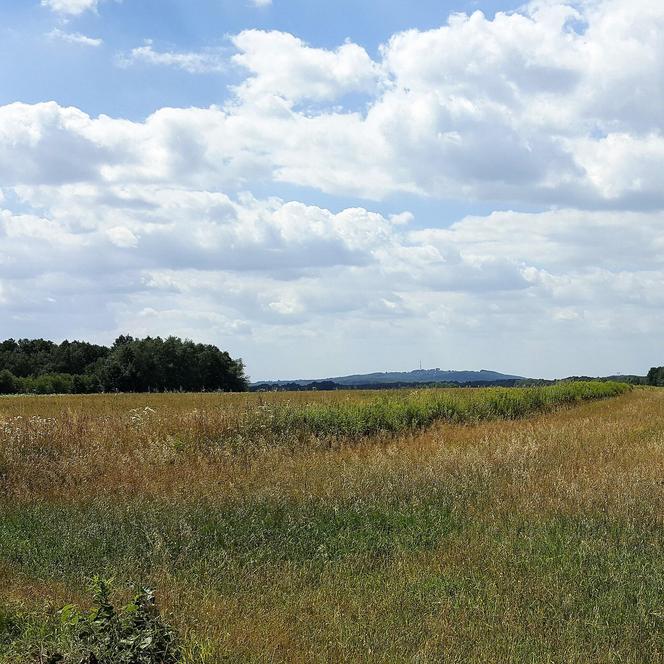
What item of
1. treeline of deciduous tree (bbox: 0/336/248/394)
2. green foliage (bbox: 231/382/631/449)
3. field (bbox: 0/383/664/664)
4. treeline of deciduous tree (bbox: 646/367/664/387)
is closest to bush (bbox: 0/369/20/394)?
treeline of deciduous tree (bbox: 0/336/248/394)

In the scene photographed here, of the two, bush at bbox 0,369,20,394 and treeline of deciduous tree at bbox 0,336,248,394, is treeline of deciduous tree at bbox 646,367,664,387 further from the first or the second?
bush at bbox 0,369,20,394

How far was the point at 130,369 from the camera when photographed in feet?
277

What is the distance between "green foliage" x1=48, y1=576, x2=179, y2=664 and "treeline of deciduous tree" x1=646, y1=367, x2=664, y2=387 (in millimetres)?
150047

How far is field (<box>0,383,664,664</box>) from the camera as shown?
19.8 feet

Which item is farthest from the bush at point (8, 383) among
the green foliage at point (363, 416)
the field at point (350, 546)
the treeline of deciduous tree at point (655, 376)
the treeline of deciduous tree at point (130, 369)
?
the treeline of deciduous tree at point (655, 376)

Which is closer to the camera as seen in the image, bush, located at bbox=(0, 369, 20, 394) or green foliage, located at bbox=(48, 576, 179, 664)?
green foliage, located at bbox=(48, 576, 179, 664)

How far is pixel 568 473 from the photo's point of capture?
1258 centimetres

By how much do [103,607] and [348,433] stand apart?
15.3m

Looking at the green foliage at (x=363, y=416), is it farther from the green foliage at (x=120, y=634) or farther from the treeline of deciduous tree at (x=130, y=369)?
the treeline of deciduous tree at (x=130, y=369)

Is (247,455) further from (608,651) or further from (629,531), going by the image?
(608,651)

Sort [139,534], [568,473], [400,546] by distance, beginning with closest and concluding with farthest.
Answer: [400,546]
[139,534]
[568,473]

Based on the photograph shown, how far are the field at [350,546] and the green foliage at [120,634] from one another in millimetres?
154

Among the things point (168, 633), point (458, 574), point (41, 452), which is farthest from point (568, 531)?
point (41, 452)

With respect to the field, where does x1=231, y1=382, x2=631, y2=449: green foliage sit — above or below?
above
